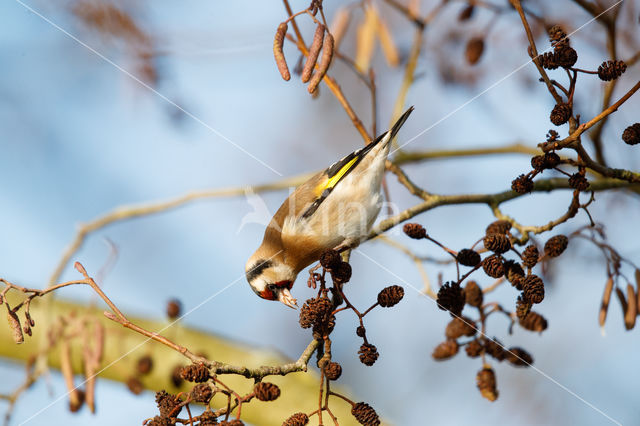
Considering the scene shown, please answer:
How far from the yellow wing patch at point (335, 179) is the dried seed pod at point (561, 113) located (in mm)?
1132

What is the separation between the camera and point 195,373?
4.20 feet

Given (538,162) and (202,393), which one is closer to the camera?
(202,393)

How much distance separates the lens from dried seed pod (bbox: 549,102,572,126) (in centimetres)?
137

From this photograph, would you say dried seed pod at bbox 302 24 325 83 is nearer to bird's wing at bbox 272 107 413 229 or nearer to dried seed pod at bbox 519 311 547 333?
bird's wing at bbox 272 107 413 229

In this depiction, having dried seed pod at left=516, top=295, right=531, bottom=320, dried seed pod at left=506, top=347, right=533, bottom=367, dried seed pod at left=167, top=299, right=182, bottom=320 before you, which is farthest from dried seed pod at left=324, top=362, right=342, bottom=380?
dried seed pod at left=167, top=299, right=182, bottom=320

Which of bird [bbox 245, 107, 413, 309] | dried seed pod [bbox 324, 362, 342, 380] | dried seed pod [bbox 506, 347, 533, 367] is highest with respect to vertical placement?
bird [bbox 245, 107, 413, 309]

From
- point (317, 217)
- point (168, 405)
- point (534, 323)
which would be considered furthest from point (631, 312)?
point (168, 405)

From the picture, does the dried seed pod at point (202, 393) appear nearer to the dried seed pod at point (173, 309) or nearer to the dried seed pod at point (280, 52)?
the dried seed pod at point (280, 52)

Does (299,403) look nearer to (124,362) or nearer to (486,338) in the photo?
(124,362)

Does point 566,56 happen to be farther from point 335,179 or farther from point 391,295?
point 335,179

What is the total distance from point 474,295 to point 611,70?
2.48 feet

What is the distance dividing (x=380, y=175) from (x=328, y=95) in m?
2.88

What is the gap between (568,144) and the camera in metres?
1.41

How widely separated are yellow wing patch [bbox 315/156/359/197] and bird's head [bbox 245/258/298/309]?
33 centimetres
